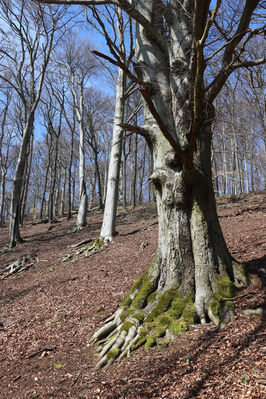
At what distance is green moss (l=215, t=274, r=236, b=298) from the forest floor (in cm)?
14

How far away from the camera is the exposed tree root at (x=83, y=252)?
9.62 metres

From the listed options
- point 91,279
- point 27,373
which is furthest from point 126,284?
point 27,373

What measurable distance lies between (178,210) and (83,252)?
6636 millimetres

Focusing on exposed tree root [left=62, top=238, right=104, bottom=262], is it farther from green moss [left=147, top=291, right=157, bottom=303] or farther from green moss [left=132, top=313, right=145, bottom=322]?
green moss [left=132, top=313, right=145, bottom=322]

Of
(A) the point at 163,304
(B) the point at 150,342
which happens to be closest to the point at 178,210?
(A) the point at 163,304

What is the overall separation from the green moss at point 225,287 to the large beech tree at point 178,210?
13 millimetres

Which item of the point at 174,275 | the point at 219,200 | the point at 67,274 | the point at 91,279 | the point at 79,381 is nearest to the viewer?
the point at 79,381

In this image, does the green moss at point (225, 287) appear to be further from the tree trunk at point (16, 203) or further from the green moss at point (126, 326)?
the tree trunk at point (16, 203)

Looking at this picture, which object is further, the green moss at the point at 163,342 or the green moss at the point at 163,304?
the green moss at the point at 163,304

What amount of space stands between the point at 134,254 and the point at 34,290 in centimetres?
306

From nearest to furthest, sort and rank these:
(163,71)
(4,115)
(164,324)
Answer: (164,324)
(163,71)
(4,115)

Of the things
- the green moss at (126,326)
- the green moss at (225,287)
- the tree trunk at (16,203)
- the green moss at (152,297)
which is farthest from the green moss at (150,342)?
the tree trunk at (16,203)

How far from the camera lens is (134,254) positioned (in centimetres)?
829

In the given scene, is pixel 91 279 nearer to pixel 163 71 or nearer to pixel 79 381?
pixel 79 381
